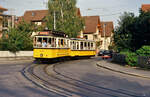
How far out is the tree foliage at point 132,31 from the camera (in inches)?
930

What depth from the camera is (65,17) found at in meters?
43.6

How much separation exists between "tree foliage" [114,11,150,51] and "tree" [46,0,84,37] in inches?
540

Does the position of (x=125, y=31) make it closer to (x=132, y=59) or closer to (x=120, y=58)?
(x=120, y=58)

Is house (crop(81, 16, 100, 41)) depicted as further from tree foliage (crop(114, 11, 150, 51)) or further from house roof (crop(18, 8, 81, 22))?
tree foliage (crop(114, 11, 150, 51))

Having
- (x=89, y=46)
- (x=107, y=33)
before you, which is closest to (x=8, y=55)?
(x=89, y=46)

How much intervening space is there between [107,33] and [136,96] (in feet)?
214

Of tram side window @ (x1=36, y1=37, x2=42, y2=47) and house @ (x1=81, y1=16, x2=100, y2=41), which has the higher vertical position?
house @ (x1=81, y1=16, x2=100, y2=41)

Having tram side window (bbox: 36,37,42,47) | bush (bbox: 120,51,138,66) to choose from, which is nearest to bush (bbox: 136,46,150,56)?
bush (bbox: 120,51,138,66)

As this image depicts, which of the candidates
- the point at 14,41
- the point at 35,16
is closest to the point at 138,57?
the point at 14,41

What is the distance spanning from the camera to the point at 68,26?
4231 centimetres

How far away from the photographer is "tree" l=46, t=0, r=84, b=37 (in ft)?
138

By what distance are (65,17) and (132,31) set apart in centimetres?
1916

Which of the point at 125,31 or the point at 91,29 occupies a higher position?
the point at 91,29

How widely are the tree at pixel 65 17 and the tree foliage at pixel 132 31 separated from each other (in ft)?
45.0
